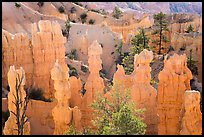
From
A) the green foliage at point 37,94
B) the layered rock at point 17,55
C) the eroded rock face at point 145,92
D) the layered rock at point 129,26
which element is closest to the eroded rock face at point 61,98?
the eroded rock face at point 145,92

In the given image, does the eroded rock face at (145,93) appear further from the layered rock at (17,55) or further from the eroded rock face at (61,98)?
the layered rock at (17,55)

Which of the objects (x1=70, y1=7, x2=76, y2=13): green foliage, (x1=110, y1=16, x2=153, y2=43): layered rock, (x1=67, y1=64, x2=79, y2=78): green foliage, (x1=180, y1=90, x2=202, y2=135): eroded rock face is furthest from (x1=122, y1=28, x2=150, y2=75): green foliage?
(x1=70, y1=7, x2=76, y2=13): green foliage

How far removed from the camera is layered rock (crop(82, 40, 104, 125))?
2581cm

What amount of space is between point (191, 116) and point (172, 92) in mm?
3393

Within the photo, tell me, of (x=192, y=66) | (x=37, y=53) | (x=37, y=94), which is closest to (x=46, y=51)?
(x=37, y=53)

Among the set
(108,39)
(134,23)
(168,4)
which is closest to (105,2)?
(168,4)

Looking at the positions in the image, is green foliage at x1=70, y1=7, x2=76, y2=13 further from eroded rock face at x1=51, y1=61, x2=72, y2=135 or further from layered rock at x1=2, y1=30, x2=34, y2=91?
eroded rock face at x1=51, y1=61, x2=72, y2=135

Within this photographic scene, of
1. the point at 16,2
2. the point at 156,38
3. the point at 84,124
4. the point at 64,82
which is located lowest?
the point at 84,124

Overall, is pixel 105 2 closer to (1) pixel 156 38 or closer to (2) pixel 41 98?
(1) pixel 156 38

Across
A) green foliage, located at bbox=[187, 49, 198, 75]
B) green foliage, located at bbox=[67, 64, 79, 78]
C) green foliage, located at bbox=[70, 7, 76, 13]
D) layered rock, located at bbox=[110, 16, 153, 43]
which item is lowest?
green foliage, located at bbox=[67, 64, 79, 78]

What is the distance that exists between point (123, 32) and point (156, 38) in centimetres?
1315

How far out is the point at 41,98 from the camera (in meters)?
28.0

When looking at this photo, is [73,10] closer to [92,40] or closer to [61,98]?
[92,40]

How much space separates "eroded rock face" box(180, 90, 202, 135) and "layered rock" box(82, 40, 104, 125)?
632cm
